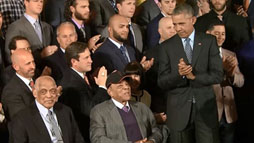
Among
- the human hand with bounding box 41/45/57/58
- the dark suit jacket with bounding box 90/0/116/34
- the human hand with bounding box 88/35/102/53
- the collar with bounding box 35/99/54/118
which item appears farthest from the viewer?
the dark suit jacket with bounding box 90/0/116/34

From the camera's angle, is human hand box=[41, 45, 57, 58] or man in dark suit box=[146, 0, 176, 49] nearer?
human hand box=[41, 45, 57, 58]

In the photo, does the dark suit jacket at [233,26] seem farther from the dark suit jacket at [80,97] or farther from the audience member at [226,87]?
the dark suit jacket at [80,97]

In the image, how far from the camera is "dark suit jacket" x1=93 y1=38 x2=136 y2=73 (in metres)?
5.64

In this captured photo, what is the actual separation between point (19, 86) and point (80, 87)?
53 cm

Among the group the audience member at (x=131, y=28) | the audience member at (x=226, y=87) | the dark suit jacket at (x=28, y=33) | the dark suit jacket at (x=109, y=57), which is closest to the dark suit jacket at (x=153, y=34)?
the audience member at (x=131, y=28)

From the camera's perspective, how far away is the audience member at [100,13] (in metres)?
6.51

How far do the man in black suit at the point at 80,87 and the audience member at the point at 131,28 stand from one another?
1038mm

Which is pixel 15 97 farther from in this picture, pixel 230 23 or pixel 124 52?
pixel 230 23

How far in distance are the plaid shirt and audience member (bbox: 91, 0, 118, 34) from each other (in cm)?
81

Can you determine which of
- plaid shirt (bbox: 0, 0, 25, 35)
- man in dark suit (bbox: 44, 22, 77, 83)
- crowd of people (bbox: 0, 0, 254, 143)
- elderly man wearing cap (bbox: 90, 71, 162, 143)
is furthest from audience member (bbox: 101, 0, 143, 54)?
elderly man wearing cap (bbox: 90, 71, 162, 143)

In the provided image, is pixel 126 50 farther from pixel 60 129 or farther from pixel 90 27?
pixel 60 129

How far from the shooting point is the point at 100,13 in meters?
6.61

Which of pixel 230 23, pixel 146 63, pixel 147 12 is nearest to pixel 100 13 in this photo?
pixel 147 12

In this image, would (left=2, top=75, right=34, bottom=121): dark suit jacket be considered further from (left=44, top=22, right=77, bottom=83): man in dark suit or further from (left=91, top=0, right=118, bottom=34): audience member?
(left=91, top=0, right=118, bottom=34): audience member
